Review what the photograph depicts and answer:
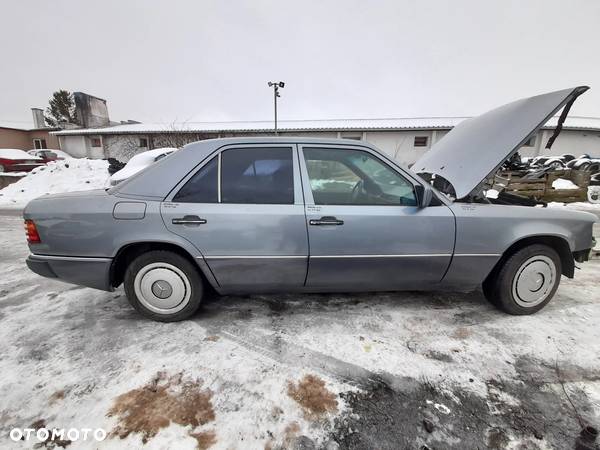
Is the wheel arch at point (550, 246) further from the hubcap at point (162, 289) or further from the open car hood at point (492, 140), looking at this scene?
the hubcap at point (162, 289)

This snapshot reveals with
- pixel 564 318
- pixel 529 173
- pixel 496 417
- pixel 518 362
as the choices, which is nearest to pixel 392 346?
pixel 496 417

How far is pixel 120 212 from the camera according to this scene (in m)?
2.27

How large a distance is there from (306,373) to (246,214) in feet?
4.11

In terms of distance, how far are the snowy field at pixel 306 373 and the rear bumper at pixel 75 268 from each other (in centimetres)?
46

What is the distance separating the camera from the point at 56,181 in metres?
11.3

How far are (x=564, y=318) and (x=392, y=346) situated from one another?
1.79 m

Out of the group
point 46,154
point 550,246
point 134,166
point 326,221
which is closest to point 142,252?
point 326,221

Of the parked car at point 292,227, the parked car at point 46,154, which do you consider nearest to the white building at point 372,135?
the parked car at point 46,154

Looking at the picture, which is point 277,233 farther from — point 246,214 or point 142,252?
point 142,252

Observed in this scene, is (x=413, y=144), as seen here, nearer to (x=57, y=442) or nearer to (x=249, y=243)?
(x=249, y=243)

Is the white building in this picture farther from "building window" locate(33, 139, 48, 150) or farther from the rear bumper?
the rear bumper

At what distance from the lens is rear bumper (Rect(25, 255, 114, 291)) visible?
7.70 ft

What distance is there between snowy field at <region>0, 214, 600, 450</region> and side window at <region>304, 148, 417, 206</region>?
1.11 meters

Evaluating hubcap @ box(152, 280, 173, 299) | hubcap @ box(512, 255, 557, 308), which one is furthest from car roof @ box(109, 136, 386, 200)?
hubcap @ box(512, 255, 557, 308)
